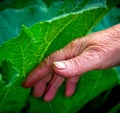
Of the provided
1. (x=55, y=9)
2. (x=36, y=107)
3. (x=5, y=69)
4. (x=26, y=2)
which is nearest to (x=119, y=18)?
(x=55, y=9)

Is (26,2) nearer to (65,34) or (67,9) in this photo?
(65,34)

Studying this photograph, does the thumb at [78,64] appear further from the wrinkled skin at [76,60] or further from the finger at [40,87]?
the finger at [40,87]

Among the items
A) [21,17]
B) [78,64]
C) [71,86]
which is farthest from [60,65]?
[21,17]

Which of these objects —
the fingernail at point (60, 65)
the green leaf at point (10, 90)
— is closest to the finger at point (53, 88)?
the green leaf at point (10, 90)

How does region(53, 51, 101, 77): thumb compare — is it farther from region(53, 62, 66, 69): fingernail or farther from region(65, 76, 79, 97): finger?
region(65, 76, 79, 97): finger

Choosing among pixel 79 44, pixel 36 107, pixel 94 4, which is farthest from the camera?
pixel 36 107

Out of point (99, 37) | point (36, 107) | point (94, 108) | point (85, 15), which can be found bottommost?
point (94, 108)

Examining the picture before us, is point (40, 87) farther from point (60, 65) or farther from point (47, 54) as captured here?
point (60, 65)
